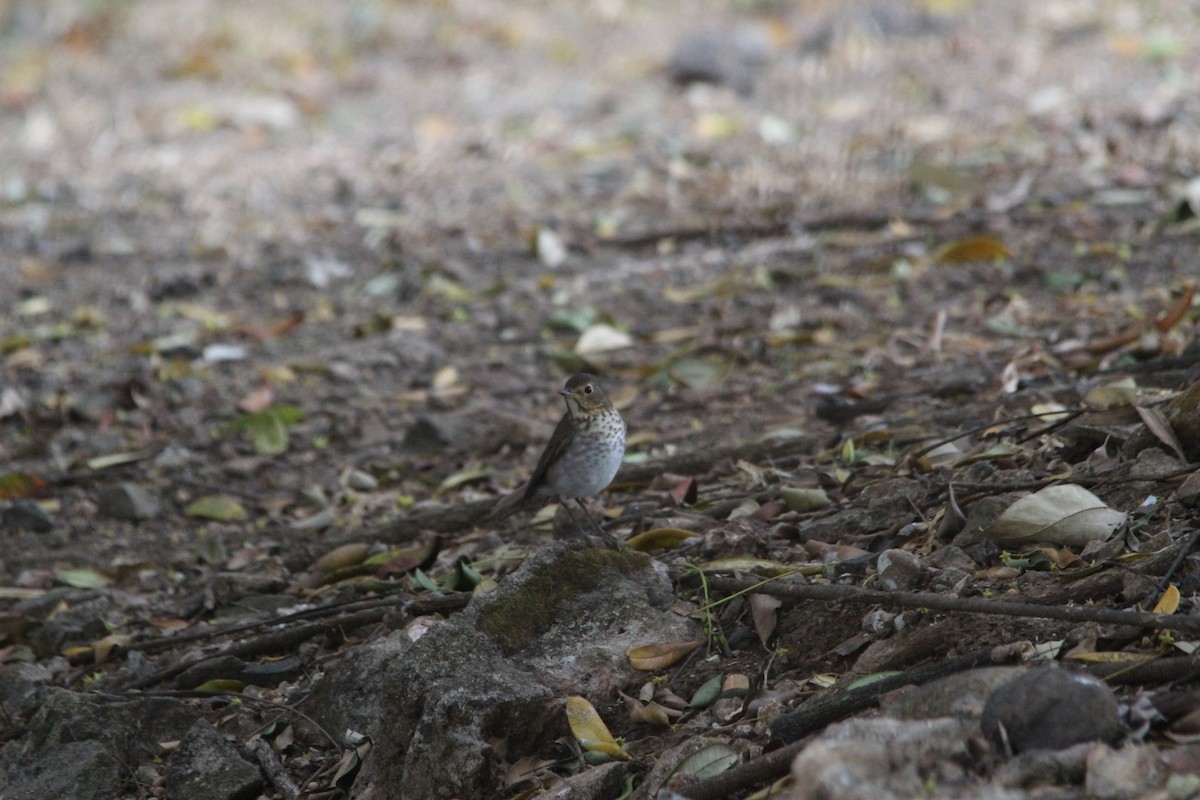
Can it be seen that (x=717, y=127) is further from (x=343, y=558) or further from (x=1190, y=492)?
(x=1190, y=492)

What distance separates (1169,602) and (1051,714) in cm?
59

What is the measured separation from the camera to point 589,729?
3217 millimetres

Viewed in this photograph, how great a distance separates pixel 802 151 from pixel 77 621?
5.88 meters

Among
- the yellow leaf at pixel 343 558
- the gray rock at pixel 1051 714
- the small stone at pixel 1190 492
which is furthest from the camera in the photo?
the yellow leaf at pixel 343 558

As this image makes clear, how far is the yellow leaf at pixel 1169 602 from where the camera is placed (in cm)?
285

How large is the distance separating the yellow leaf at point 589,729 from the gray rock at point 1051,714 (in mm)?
962

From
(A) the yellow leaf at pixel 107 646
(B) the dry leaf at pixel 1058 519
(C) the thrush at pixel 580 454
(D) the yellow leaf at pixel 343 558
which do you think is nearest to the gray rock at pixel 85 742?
(A) the yellow leaf at pixel 107 646

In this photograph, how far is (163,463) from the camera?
6.11m

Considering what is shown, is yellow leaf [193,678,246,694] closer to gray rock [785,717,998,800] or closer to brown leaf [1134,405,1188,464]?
gray rock [785,717,998,800]

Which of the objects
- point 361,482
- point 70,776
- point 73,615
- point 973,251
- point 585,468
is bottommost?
point 361,482

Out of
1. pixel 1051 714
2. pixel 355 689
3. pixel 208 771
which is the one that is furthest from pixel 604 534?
pixel 1051 714

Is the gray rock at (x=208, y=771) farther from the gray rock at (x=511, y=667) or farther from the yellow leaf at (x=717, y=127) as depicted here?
the yellow leaf at (x=717, y=127)

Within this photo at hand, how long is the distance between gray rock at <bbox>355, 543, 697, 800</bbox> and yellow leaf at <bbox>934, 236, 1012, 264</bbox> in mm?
3735

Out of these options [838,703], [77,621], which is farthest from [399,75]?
[838,703]
